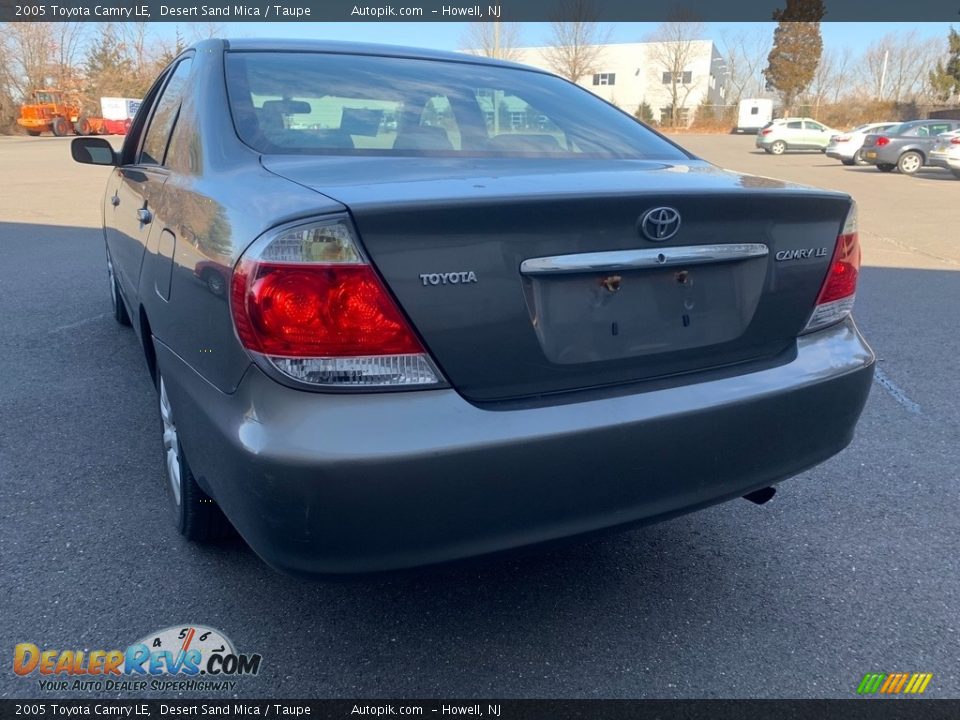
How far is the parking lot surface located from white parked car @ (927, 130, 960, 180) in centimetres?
2032

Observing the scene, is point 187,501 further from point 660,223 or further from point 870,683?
point 870,683

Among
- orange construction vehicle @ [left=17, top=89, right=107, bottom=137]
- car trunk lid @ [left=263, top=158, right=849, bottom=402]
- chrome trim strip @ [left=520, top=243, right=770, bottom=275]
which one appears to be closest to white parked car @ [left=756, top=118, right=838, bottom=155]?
orange construction vehicle @ [left=17, top=89, right=107, bottom=137]

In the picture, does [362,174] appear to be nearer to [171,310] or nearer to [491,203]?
[491,203]

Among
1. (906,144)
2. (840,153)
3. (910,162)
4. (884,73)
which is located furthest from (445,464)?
(884,73)

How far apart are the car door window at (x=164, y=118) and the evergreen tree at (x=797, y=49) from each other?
6628 cm

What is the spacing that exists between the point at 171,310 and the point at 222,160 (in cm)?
45

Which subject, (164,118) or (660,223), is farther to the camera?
(164,118)

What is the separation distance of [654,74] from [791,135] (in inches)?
1423

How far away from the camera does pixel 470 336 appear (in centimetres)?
174

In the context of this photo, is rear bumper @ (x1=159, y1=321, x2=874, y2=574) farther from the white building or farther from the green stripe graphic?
the white building

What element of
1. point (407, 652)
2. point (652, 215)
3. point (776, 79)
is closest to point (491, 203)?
point (652, 215)

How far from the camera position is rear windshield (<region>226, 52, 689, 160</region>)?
2.40 meters

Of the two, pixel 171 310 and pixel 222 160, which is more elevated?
pixel 222 160

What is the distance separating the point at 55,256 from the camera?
8.17m
